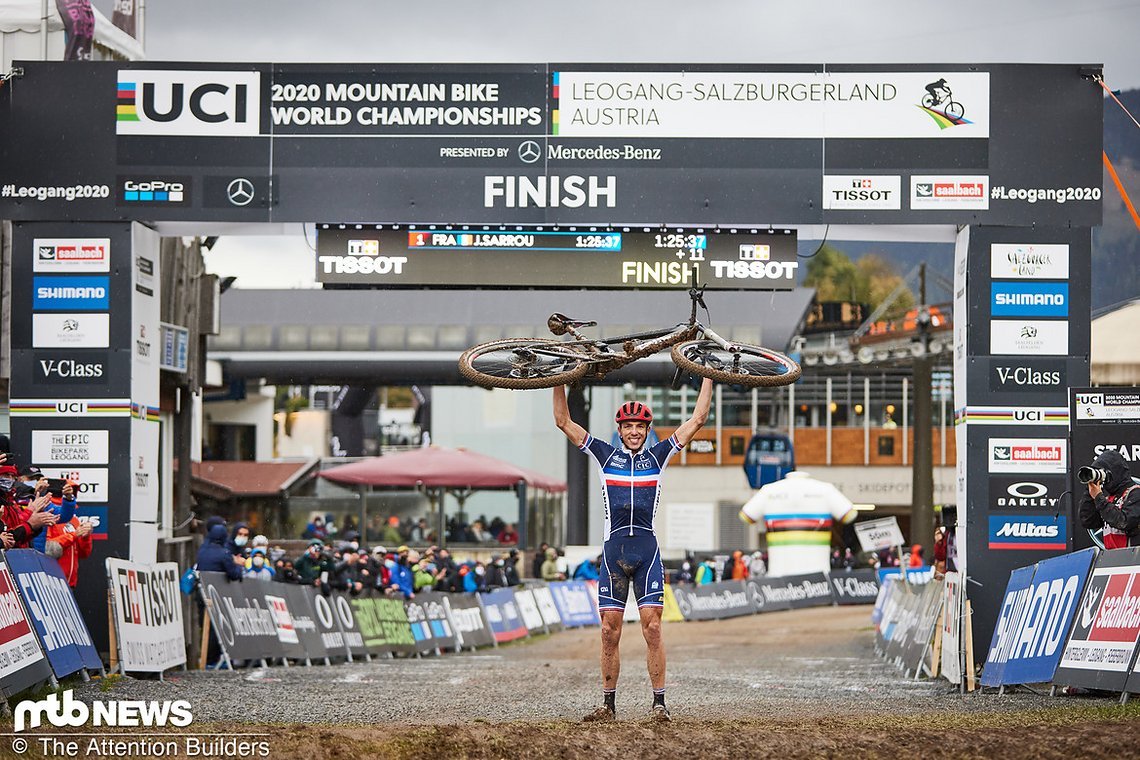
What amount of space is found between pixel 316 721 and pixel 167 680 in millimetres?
4400

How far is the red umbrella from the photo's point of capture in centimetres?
3219

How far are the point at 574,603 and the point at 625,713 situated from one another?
67.4 ft

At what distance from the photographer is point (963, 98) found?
14375 millimetres

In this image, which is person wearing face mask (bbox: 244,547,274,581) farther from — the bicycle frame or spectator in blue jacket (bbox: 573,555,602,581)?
spectator in blue jacket (bbox: 573,555,602,581)

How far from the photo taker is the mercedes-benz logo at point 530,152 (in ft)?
47.8

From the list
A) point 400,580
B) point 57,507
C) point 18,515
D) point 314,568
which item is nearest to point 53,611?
point 18,515

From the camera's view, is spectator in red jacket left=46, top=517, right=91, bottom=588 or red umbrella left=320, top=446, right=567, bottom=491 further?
red umbrella left=320, top=446, right=567, bottom=491

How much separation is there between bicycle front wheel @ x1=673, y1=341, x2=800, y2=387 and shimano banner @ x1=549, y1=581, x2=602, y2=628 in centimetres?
1837

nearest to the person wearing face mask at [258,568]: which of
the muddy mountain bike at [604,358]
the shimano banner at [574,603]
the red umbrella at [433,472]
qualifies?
the muddy mountain bike at [604,358]

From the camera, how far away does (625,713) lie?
10.7 m

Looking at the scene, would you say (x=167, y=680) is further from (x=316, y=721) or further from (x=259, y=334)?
(x=259, y=334)

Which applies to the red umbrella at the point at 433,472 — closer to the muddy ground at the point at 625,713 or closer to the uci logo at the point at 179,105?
the muddy ground at the point at 625,713

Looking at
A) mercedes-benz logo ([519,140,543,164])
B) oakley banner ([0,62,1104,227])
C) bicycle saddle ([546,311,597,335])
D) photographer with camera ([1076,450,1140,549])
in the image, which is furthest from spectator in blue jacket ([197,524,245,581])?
photographer with camera ([1076,450,1140,549])

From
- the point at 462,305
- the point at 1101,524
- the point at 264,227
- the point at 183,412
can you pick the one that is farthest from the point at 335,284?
the point at 462,305
